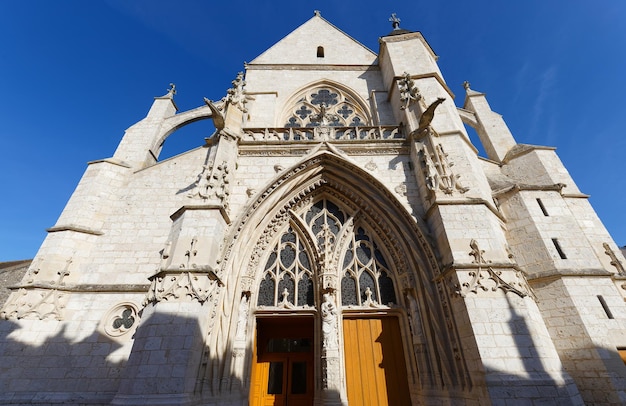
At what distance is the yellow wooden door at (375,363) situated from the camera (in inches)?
193

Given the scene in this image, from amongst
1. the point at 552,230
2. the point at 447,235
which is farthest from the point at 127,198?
the point at 552,230

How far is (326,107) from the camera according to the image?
1020cm

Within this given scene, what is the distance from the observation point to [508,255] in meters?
4.80

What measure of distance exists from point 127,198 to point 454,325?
749 cm

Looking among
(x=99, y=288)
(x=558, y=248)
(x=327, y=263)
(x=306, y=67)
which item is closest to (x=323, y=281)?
(x=327, y=263)

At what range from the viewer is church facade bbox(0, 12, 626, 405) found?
164 inches

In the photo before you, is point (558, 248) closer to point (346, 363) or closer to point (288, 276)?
point (346, 363)

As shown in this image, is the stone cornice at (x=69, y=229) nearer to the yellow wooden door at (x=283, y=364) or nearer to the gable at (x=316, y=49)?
the yellow wooden door at (x=283, y=364)

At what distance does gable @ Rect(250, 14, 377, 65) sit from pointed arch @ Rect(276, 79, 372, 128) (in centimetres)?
152

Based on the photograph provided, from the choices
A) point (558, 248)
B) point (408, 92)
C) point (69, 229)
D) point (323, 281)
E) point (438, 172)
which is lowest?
point (323, 281)

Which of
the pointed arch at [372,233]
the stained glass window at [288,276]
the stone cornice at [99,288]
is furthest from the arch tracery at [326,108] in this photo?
the stone cornice at [99,288]

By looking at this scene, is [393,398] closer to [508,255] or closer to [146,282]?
[508,255]

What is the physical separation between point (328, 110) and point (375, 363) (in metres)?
8.13

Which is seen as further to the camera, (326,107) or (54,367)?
(326,107)
